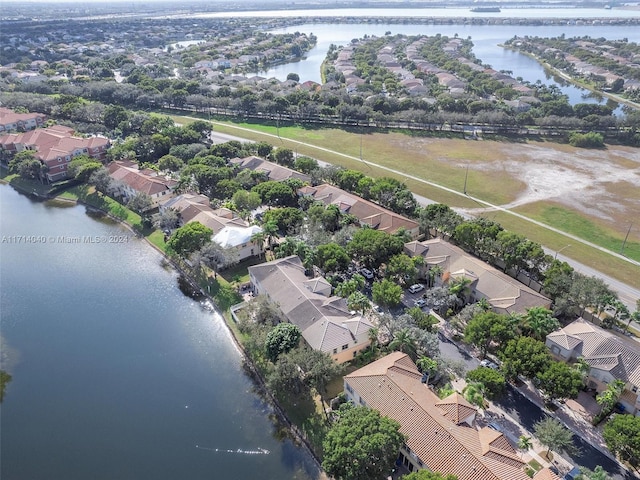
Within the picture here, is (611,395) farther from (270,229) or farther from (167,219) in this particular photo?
(167,219)

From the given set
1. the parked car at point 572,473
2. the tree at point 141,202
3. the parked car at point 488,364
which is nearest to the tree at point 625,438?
the parked car at point 572,473

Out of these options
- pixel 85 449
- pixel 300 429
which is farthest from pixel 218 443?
pixel 85 449

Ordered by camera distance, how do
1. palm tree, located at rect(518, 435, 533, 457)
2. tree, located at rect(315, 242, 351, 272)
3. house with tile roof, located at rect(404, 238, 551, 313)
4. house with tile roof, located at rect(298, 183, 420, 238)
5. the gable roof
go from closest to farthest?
palm tree, located at rect(518, 435, 533, 457) < the gable roof < house with tile roof, located at rect(404, 238, 551, 313) < tree, located at rect(315, 242, 351, 272) < house with tile roof, located at rect(298, 183, 420, 238)

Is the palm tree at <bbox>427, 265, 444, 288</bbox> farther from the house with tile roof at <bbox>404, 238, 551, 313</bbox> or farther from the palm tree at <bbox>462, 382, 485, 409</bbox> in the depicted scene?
the palm tree at <bbox>462, 382, 485, 409</bbox>

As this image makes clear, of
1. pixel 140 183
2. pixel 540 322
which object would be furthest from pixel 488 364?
pixel 140 183

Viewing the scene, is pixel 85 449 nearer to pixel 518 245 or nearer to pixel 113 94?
pixel 518 245

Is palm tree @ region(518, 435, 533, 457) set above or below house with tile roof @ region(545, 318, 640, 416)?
below

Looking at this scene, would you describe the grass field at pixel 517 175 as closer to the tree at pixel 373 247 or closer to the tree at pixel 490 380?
the tree at pixel 373 247

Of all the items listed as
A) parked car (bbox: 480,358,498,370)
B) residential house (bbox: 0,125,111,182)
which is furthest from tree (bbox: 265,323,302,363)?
residential house (bbox: 0,125,111,182)
